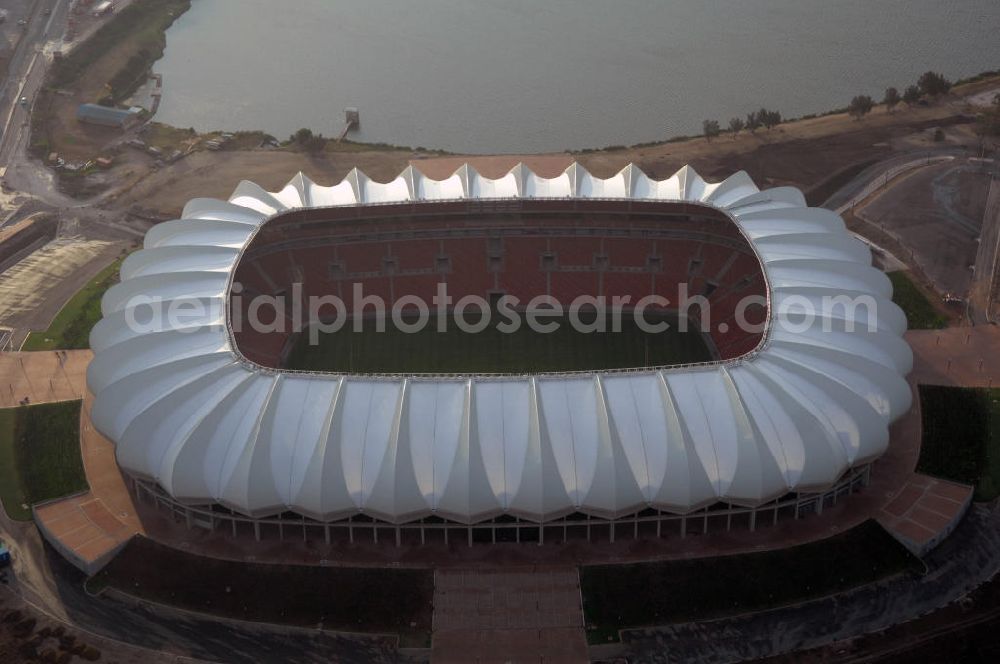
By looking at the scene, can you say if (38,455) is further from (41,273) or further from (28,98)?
(28,98)

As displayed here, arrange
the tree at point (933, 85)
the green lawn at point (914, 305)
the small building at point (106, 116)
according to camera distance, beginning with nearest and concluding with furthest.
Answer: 1. the green lawn at point (914, 305)
2. the small building at point (106, 116)
3. the tree at point (933, 85)

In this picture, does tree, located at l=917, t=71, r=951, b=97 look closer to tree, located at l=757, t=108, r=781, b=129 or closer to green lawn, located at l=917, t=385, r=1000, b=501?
tree, located at l=757, t=108, r=781, b=129

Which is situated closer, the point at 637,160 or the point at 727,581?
the point at 727,581

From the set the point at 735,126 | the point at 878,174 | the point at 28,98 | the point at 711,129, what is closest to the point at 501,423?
the point at 878,174

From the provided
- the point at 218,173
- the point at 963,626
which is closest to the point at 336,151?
the point at 218,173

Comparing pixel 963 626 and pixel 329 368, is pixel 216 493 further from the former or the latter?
pixel 963 626

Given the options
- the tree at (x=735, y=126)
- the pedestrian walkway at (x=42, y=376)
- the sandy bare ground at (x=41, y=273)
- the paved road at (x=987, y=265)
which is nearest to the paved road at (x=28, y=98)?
the sandy bare ground at (x=41, y=273)

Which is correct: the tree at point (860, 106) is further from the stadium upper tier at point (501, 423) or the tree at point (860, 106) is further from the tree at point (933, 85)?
the stadium upper tier at point (501, 423)
